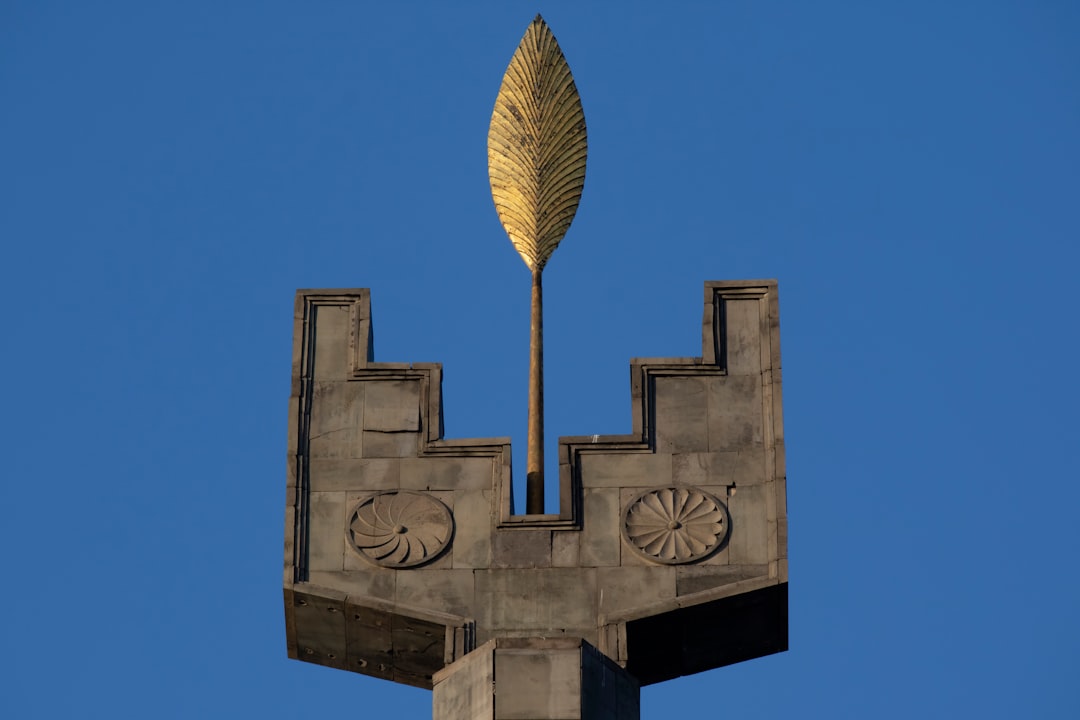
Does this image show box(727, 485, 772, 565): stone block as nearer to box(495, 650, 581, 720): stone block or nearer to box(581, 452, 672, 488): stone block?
box(581, 452, 672, 488): stone block

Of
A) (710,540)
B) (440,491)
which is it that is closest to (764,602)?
(710,540)

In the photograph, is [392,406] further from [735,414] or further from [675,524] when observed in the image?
[735,414]

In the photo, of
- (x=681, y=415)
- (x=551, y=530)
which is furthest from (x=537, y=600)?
(x=681, y=415)

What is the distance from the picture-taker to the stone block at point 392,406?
161 ft

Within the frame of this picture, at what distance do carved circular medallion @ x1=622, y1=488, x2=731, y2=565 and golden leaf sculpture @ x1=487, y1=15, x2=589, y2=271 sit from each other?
4.68 meters

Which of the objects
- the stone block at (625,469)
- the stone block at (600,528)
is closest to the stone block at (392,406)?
the stone block at (625,469)

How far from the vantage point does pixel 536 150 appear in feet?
169

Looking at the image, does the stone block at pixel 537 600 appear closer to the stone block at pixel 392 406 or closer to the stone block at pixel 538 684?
the stone block at pixel 538 684

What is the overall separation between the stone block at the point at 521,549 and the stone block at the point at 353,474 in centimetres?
A: 176

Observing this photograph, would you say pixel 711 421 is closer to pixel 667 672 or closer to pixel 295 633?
pixel 667 672

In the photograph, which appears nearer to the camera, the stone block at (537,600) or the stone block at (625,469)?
the stone block at (537,600)

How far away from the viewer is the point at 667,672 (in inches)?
1902

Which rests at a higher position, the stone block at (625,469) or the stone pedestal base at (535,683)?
the stone block at (625,469)

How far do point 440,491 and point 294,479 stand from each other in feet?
6.68
